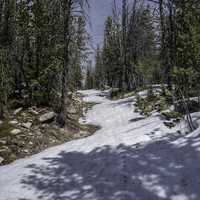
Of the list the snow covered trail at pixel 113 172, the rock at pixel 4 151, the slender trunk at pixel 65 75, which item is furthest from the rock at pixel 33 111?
the snow covered trail at pixel 113 172

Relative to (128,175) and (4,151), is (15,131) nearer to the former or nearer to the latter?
(4,151)

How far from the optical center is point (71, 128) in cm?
1427

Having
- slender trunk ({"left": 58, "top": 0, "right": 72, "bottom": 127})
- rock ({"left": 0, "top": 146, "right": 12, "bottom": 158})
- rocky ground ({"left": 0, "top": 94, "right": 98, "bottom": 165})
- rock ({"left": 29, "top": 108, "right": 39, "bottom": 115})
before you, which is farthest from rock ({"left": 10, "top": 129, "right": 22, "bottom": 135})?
rock ({"left": 29, "top": 108, "right": 39, "bottom": 115})

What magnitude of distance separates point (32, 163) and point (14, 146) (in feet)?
8.64

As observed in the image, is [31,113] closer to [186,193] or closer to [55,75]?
[55,75]

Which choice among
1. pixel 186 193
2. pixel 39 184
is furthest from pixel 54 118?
pixel 186 193

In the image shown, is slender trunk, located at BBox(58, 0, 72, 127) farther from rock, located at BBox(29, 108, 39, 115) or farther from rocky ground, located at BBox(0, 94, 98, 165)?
rock, located at BBox(29, 108, 39, 115)

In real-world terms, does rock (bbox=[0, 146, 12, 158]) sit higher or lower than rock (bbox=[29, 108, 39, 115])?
lower

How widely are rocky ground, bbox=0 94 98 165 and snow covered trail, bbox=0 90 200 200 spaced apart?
1618 mm

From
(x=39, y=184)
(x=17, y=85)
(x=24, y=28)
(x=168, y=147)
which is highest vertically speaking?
(x=24, y=28)

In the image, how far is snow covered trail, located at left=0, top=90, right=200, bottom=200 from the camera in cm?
596

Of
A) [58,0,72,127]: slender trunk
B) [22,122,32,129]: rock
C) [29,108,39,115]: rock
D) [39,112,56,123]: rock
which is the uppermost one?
[58,0,72,127]: slender trunk

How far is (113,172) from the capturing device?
686 centimetres

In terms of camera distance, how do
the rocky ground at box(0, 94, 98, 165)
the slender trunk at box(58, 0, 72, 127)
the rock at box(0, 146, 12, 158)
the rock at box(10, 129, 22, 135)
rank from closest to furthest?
the rock at box(0, 146, 12, 158)
the rocky ground at box(0, 94, 98, 165)
the rock at box(10, 129, 22, 135)
the slender trunk at box(58, 0, 72, 127)
